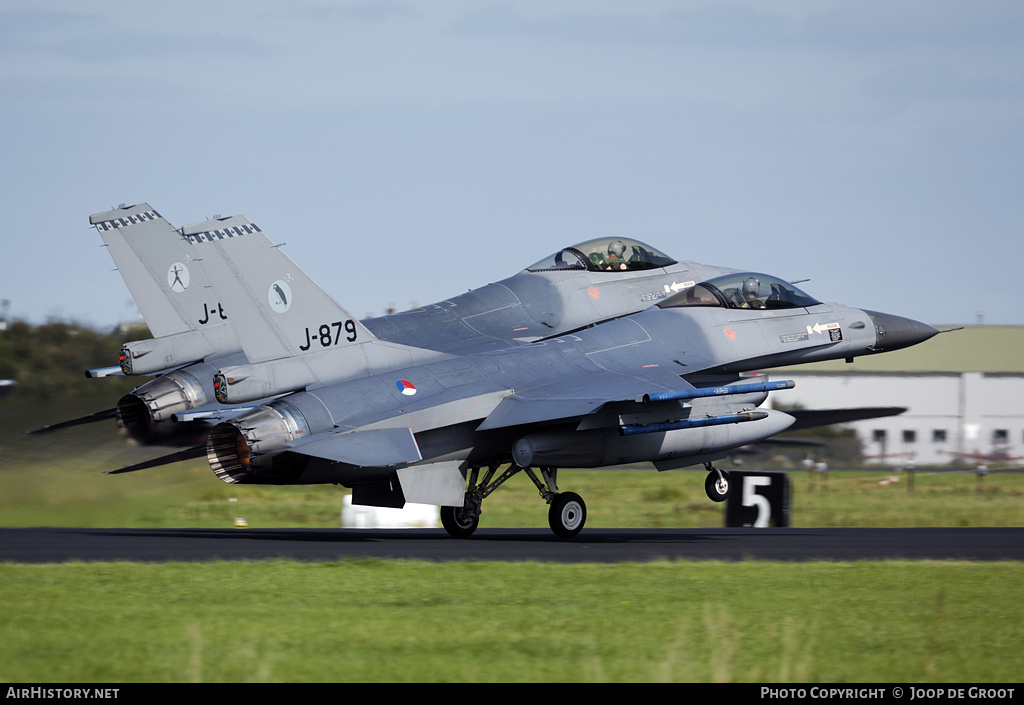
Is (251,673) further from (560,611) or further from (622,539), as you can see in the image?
(622,539)

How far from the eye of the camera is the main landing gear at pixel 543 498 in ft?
56.5

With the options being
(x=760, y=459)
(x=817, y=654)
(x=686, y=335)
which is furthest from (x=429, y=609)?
(x=760, y=459)

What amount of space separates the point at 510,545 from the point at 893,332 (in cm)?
813

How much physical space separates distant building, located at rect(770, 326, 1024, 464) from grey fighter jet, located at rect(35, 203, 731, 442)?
3791cm

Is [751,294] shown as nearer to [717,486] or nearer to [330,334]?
[717,486]

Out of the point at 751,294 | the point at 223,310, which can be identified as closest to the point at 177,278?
the point at 223,310

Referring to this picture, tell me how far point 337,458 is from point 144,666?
7342mm

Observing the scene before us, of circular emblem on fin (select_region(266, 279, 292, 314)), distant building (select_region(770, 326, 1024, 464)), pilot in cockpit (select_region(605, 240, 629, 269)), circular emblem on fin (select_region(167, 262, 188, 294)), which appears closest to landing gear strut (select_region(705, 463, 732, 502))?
pilot in cockpit (select_region(605, 240, 629, 269))

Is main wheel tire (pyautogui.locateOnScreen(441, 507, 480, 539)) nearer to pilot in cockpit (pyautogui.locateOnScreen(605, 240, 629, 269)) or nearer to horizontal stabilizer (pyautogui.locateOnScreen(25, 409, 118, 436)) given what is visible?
pilot in cockpit (pyautogui.locateOnScreen(605, 240, 629, 269))

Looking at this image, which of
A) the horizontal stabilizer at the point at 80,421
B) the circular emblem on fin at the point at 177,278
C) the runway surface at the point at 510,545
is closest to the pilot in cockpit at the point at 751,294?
the runway surface at the point at 510,545

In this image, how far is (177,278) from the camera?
64.0 feet

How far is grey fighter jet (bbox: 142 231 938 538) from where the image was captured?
15242 mm

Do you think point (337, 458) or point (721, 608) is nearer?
point (721, 608)

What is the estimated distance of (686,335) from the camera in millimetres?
18328
